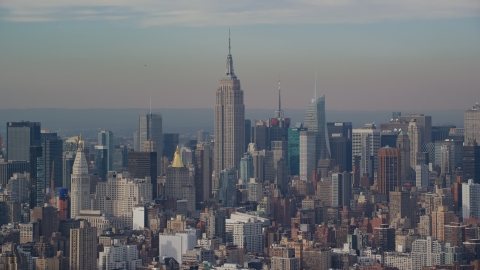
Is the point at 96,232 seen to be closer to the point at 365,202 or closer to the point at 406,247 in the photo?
the point at 406,247

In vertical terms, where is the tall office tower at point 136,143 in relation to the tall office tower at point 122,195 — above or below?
above

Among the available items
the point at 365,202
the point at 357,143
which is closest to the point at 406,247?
the point at 365,202

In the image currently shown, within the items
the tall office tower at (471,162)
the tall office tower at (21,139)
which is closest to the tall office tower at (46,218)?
the tall office tower at (21,139)

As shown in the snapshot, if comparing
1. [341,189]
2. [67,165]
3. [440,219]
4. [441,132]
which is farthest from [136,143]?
[440,219]

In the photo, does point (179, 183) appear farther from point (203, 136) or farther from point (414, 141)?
point (414, 141)

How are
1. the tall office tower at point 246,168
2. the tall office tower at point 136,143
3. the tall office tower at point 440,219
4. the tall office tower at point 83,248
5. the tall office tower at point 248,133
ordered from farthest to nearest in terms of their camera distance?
the tall office tower at point 248,133
the tall office tower at point 246,168
the tall office tower at point 136,143
the tall office tower at point 440,219
the tall office tower at point 83,248

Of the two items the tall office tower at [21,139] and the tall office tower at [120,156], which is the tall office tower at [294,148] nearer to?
the tall office tower at [120,156]
